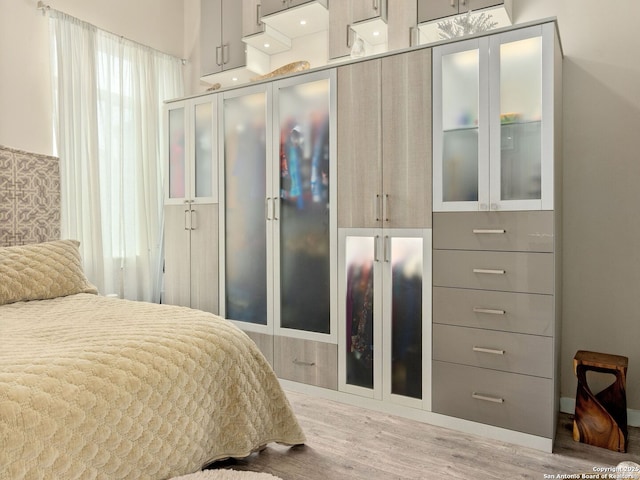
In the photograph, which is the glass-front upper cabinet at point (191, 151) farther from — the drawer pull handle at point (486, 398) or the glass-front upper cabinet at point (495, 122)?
the drawer pull handle at point (486, 398)

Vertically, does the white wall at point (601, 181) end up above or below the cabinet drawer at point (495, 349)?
above

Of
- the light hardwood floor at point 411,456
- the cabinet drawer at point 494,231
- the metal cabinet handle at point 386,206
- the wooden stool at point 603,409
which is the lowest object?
the light hardwood floor at point 411,456

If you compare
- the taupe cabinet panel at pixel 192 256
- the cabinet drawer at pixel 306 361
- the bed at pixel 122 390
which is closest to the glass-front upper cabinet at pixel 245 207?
the taupe cabinet panel at pixel 192 256

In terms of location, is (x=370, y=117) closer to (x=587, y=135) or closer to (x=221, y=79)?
(x=587, y=135)

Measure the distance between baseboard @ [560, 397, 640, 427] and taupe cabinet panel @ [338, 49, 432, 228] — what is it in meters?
1.30

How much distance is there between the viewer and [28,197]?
296cm

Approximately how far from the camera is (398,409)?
8.35 ft

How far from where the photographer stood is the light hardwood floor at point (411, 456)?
196cm

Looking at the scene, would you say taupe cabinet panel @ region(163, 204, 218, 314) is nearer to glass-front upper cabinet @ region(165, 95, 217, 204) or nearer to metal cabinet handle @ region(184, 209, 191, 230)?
metal cabinet handle @ region(184, 209, 191, 230)

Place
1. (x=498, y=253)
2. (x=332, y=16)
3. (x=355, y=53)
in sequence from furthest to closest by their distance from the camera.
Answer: (x=332, y=16)
(x=355, y=53)
(x=498, y=253)

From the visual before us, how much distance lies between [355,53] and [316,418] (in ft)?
7.12

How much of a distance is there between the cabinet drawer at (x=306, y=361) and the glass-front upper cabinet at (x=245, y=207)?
23 cm

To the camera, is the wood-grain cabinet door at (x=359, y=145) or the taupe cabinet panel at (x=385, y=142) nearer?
the taupe cabinet panel at (x=385, y=142)

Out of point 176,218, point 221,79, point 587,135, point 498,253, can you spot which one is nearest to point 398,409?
point 498,253
